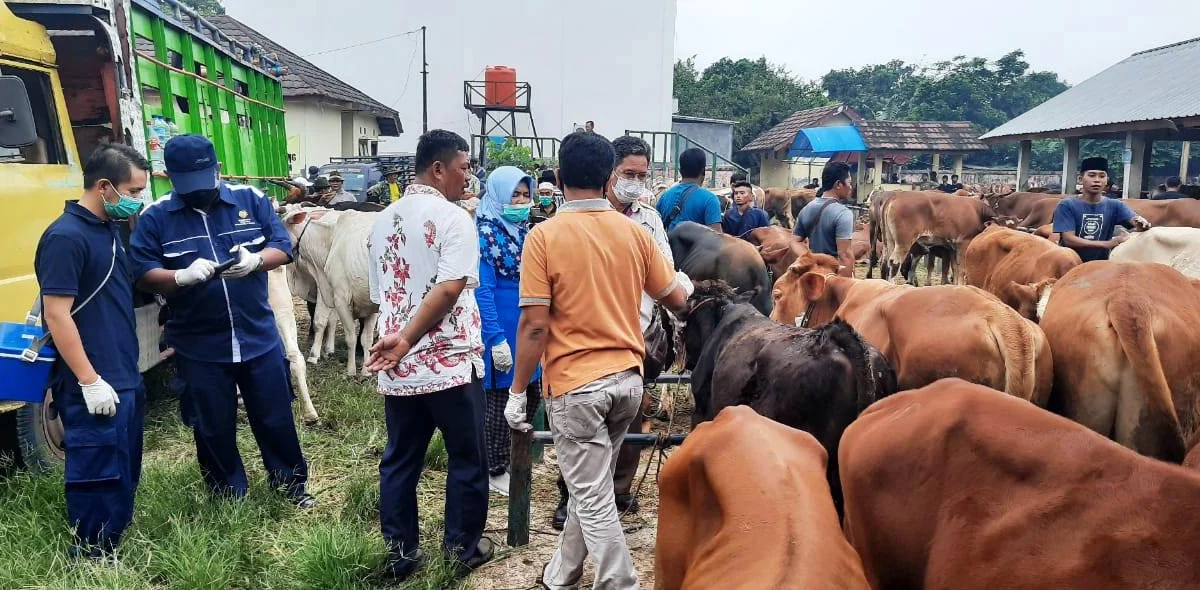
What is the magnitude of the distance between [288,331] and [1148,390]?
211 inches

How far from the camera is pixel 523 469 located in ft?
13.3

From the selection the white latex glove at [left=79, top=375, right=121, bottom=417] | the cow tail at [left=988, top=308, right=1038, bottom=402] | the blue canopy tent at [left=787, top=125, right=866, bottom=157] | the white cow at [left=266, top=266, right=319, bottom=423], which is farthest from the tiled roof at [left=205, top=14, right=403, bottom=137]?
the cow tail at [left=988, top=308, right=1038, bottom=402]

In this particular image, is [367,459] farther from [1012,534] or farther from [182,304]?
[1012,534]

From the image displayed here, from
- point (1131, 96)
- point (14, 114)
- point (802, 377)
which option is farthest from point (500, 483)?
point (1131, 96)

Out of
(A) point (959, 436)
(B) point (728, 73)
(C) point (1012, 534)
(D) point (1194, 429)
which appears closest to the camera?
(C) point (1012, 534)

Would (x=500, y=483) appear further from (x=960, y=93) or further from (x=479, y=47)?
(x=960, y=93)

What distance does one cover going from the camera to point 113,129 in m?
5.38

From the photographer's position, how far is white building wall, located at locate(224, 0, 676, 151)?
35.0m

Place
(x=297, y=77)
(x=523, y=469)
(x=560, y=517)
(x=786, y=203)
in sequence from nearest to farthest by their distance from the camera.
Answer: (x=523, y=469) → (x=560, y=517) → (x=297, y=77) → (x=786, y=203)

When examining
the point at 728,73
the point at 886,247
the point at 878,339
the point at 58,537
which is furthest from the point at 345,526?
the point at 728,73

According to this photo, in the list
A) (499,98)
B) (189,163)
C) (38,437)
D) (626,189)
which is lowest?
(38,437)

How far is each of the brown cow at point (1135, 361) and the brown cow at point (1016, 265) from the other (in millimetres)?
1252

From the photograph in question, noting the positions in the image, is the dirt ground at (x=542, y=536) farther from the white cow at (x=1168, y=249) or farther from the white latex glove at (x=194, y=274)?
the white cow at (x=1168, y=249)

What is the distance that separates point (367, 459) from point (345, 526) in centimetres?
133
